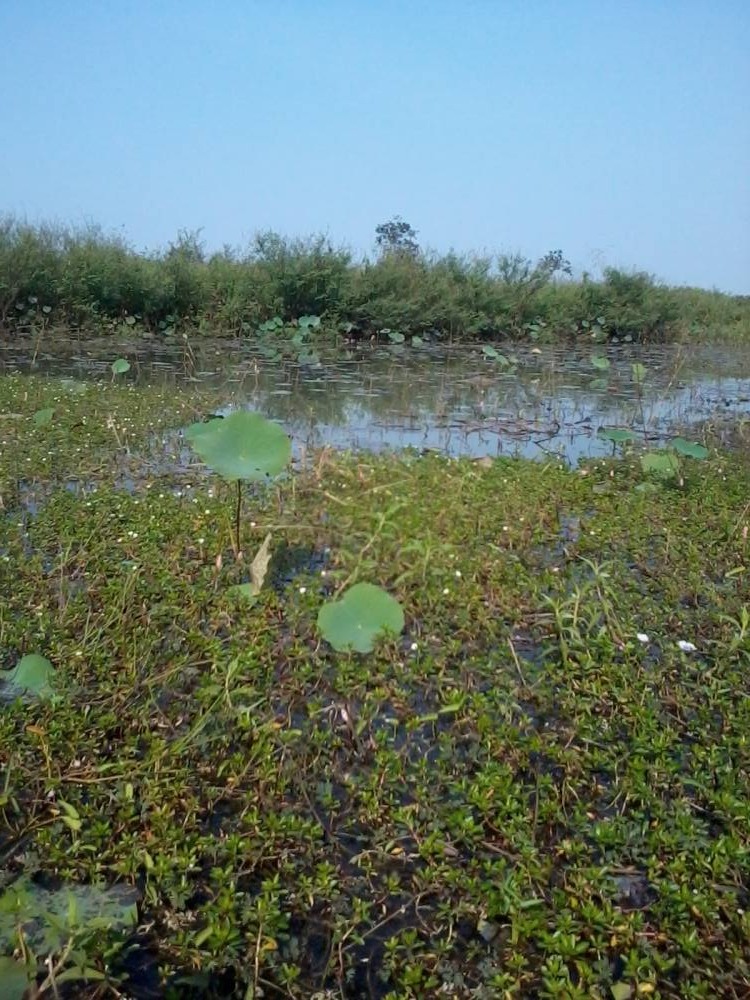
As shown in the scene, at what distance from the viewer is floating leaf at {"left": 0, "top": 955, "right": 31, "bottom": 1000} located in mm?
814

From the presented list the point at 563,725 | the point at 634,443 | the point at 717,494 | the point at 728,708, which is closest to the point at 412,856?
the point at 563,725

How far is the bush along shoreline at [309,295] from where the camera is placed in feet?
30.2

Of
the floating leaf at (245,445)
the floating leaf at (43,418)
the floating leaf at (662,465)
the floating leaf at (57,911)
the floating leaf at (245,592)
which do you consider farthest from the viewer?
the floating leaf at (43,418)

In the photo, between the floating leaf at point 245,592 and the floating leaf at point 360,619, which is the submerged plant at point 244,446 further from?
the floating leaf at point 360,619

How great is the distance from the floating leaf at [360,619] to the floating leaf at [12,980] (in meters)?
1.05

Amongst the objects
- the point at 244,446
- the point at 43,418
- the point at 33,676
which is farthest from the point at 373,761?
the point at 43,418

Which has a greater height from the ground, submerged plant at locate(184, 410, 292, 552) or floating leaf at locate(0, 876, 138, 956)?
submerged plant at locate(184, 410, 292, 552)

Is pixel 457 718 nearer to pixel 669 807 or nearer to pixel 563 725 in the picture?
pixel 563 725

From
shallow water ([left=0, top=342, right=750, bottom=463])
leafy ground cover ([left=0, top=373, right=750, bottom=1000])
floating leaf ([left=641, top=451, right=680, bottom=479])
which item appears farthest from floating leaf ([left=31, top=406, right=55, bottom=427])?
floating leaf ([left=641, top=451, right=680, bottom=479])

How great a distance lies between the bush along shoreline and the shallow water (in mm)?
892

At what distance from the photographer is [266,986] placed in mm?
1042

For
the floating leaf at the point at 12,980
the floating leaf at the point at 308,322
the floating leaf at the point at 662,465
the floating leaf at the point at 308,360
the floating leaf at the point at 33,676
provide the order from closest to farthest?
the floating leaf at the point at 12,980 → the floating leaf at the point at 33,676 → the floating leaf at the point at 662,465 → the floating leaf at the point at 308,360 → the floating leaf at the point at 308,322

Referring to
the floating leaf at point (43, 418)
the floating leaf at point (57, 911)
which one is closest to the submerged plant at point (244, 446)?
the floating leaf at point (57, 911)

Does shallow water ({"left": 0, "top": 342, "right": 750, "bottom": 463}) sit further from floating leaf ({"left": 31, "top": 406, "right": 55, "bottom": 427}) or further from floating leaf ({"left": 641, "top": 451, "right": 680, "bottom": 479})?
floating leaf ({"left": 31, "top": 406, "right": 55, "bottom": 427})
